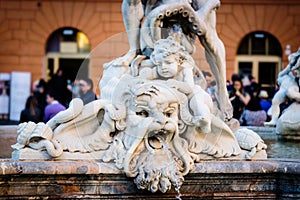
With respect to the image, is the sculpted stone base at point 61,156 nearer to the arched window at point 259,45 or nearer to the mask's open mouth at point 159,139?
the mask's open mouth at point 159,139

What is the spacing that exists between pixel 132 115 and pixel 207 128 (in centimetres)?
54

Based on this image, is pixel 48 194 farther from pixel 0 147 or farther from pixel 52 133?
pixel 0 147

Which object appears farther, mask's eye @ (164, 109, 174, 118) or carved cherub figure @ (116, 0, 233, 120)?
carved cherub figure @ (116, 0, 233, 120)

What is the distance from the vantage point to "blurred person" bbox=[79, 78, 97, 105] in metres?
6.52

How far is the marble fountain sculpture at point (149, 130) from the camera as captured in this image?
6164 mm

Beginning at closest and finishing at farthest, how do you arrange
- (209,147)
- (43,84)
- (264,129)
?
1. (209,147)
2. (264,129)
3. (43,84)

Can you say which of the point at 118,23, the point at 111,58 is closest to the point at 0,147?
the point at 111,58

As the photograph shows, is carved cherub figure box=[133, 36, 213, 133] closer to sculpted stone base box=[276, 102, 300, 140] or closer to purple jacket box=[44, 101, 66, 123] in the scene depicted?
sculpted stone base box=[276, 102, 300, 140]

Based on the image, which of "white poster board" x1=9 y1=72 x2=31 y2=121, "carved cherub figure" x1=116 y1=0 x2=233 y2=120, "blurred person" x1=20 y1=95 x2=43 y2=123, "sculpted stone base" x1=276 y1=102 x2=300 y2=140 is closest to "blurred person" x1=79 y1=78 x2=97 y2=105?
"carved cherub figure" x1=116 y1=0 x2=233 y2=120

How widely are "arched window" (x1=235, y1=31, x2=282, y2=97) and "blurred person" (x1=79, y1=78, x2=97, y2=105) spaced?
24.6m

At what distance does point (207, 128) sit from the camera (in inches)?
251

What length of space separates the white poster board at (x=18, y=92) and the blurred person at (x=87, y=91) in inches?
629

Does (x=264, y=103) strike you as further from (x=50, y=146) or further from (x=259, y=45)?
(x=259, y=45)

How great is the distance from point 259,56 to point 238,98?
60.0 feet
